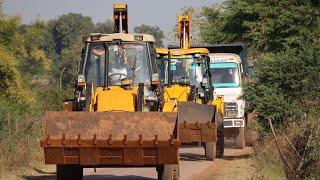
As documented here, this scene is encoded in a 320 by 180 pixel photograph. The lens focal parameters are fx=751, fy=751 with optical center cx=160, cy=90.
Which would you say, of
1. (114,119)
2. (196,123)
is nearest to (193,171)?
(196,123)

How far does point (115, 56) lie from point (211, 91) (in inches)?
301

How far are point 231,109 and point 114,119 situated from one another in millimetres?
12566

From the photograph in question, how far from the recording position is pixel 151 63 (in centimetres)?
1458

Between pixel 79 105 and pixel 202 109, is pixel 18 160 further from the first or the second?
pixel 202 109

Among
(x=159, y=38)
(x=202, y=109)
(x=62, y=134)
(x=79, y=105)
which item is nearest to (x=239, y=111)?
(x=202, y=109)

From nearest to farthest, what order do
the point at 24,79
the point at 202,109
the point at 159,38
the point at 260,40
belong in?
the point at 202,109, the point at 260,40, the point at 24,79, the point at 159,38

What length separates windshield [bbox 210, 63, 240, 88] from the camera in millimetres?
25609

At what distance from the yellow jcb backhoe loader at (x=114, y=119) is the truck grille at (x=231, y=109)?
10.7 metres

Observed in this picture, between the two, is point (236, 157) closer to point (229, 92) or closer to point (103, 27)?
point (229, 92)

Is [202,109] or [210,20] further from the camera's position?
[210,20]

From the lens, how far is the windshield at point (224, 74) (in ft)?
84.0

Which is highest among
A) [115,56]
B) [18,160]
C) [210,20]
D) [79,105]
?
[210,20]

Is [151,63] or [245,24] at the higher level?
[245,24]

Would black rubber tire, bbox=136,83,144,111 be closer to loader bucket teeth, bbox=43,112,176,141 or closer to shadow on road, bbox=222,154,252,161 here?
loader bucket teeth, bbox=43,112,176,141
